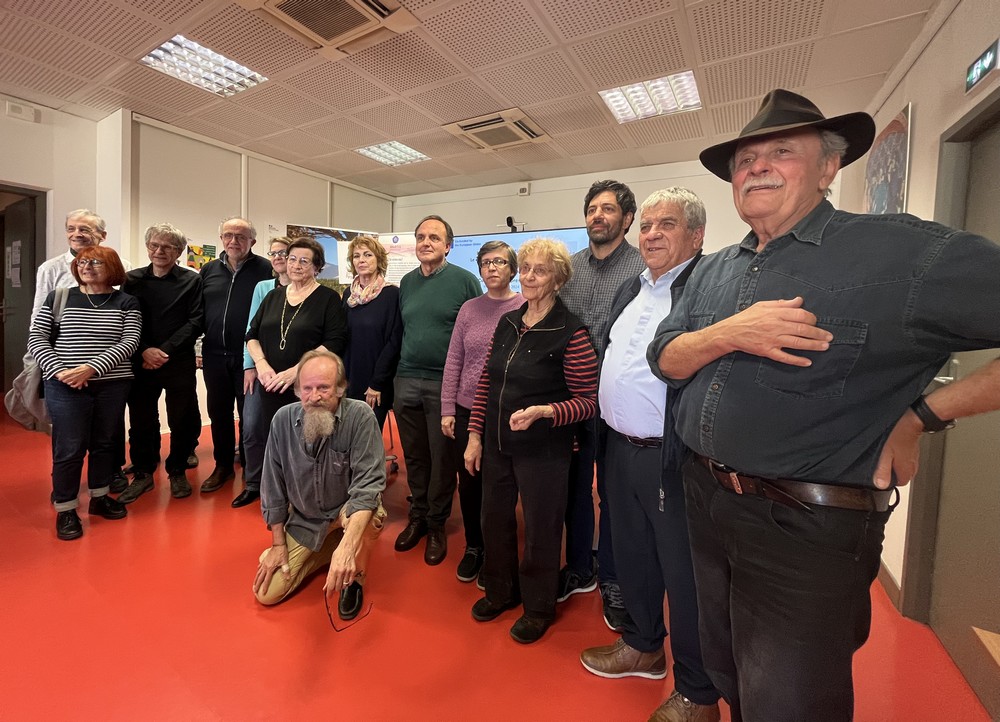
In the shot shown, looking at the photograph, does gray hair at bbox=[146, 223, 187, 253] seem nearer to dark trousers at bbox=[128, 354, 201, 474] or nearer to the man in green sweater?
dark trousers at bbox=[128, 354, 201, 474]

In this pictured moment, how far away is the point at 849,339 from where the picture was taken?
0.88 m

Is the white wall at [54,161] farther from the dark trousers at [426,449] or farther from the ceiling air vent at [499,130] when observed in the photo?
the dark trousers at [426,449]

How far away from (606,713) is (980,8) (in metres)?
3.01

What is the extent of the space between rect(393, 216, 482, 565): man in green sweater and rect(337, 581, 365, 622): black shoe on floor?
44 centimetres

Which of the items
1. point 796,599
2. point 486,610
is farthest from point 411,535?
point 796,599

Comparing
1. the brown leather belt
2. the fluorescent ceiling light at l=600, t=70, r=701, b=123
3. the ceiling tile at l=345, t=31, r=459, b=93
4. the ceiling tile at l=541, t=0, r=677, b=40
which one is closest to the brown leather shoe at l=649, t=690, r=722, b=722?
the brown leather belt

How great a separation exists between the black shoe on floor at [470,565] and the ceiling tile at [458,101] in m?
3.29

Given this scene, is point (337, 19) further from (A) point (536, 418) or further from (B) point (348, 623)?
(B) point (348, 623)

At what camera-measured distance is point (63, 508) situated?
2668mm

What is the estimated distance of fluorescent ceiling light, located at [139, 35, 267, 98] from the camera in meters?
3.45

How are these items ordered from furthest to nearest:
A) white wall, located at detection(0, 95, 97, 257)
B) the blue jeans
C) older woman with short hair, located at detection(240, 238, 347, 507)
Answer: white wall, located at detection(0, 95, 97, 257)
older woman with short hair, located at detection(240, 238, 347, 507)
the blue jeans

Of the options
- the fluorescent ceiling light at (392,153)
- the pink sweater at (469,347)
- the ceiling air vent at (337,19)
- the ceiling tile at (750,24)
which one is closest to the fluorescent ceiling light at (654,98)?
the ceiling tile at (750,24)

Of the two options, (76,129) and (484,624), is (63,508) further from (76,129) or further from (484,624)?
(76,129)

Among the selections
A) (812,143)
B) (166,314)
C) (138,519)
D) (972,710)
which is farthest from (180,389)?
(972,710)
